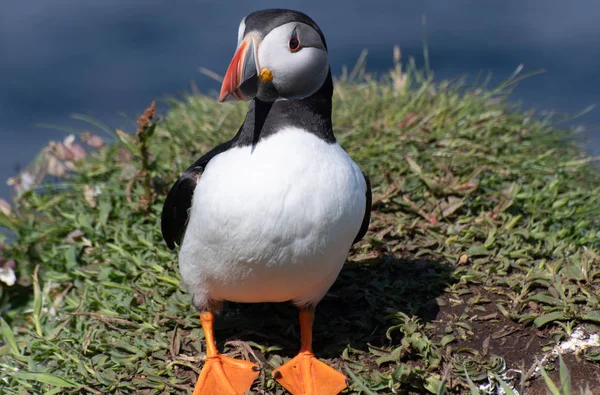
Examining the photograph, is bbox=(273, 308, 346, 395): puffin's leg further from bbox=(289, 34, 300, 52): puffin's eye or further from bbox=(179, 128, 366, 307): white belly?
bbox=(289, 34, 300, 52): puffin's eye

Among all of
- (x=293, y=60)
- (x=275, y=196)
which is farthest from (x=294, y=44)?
(x=275, y=196)

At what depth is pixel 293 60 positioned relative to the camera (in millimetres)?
3100

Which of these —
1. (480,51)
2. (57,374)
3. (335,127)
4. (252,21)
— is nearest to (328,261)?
(252,21)

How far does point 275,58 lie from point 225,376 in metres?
1.40

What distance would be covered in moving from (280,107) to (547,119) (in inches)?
139

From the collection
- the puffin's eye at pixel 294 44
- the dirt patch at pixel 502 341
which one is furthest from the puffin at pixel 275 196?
the dirt patch at pixel 502 341

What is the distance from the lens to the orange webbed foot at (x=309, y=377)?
3340 mm

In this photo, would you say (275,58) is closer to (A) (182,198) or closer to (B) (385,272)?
(A) (182,198)

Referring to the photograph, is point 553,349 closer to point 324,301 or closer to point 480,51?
point 324,301

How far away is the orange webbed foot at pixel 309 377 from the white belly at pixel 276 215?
345 mm

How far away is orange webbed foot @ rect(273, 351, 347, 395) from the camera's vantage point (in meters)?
3.34

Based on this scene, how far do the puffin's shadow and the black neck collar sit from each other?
1023 mm

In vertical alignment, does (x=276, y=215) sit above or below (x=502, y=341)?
above

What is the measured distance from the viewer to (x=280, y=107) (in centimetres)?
320
